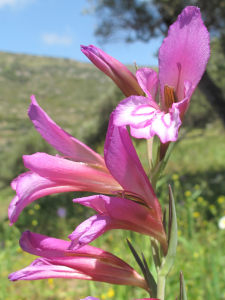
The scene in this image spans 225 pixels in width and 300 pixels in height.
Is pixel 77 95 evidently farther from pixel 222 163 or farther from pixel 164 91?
pixel 164 91

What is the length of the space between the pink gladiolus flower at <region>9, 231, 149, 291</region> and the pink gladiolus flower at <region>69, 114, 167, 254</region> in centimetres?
15

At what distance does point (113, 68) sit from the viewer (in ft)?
2.43

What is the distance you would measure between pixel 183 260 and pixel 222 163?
15.1 feet

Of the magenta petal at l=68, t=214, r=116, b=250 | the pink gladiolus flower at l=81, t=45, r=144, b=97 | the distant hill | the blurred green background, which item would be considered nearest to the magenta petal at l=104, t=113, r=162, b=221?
the magenta petal at l=68, t=214, r=116, b=250

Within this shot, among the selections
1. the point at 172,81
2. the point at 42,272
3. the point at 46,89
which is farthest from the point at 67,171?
the point at 46,89

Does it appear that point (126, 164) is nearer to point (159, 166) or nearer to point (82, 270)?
point (159, 166)

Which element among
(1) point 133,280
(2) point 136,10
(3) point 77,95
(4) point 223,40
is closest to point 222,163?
(4) point 223,40

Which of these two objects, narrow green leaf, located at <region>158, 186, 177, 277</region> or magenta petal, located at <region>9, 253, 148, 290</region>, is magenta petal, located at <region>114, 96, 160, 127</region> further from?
magenta petal, located at <region>9, 253, 148, 290</region>

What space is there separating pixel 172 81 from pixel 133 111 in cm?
20

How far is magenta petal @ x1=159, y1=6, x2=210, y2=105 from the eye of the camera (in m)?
0.64

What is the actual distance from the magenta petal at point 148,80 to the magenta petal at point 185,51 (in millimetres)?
24

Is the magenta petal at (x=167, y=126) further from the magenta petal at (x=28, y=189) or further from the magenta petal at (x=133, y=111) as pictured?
the magenta petal at (x=28, y=189)

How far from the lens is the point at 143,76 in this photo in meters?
0.70

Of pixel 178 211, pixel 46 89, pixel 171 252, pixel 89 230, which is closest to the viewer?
pixel 89 230
